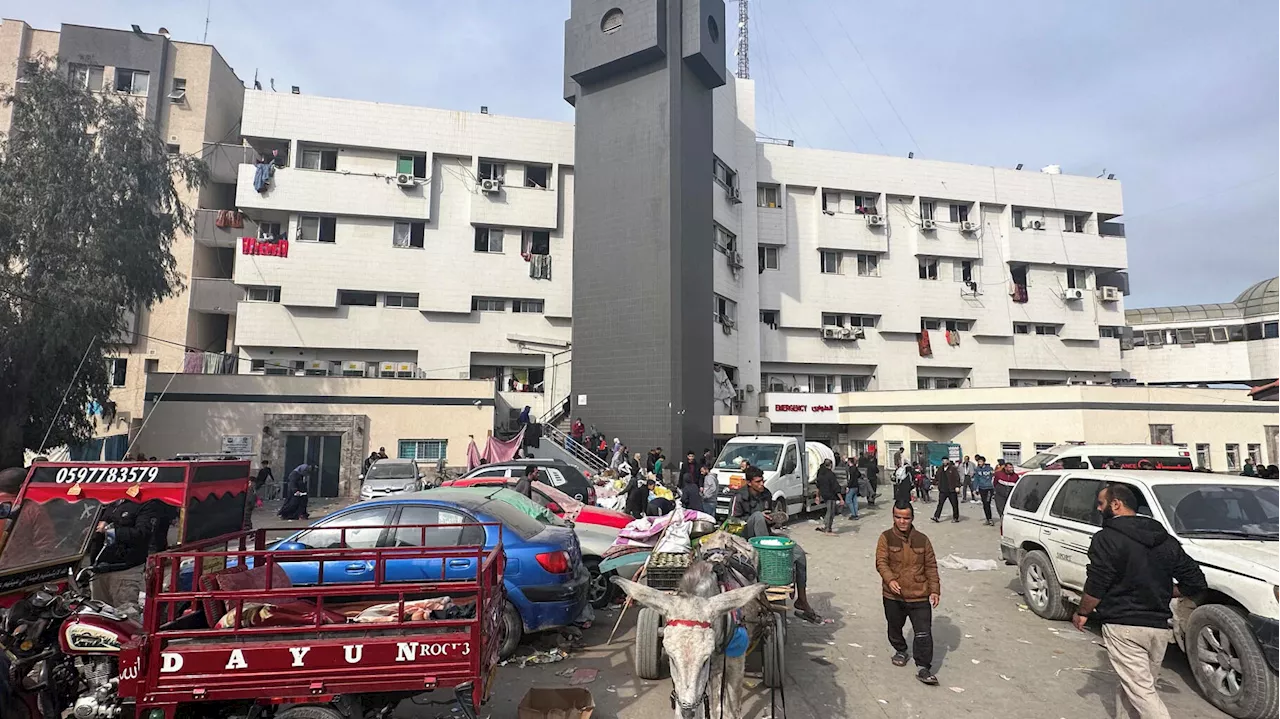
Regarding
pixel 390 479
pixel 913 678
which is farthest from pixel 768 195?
pixel 913 678

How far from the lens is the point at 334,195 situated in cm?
2653

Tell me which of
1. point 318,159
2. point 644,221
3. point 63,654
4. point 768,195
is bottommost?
point 63,654

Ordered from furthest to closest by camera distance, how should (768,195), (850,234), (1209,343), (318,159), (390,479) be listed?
(1209,343) → (850,234) → (768,195) → (318,159) → (390,479)

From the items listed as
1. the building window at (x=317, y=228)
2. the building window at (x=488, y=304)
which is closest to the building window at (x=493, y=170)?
the building window at (x=488, y=304)

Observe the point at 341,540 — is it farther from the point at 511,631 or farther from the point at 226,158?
the point at 226,158

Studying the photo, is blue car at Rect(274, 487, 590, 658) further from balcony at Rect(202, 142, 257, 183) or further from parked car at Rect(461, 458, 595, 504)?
balcony at Rect(202, 142, 257, 183)

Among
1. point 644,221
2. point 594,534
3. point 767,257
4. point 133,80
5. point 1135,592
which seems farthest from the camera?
point 767,257

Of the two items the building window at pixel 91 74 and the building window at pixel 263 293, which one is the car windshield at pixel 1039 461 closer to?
the building window at pixel 263 293

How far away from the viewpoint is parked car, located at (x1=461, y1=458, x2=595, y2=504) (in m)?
14.3

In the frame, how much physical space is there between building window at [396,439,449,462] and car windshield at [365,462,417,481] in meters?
5.24

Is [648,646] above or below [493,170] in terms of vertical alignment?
below

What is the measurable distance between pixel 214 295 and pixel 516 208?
13354 millimetres

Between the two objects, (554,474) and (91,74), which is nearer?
(554,474)

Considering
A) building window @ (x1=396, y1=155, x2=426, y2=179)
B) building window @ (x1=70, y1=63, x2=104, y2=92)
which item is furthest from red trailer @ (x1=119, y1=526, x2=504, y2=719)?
building window @ (x1=70, y1=63, x2=104, y2=92)
